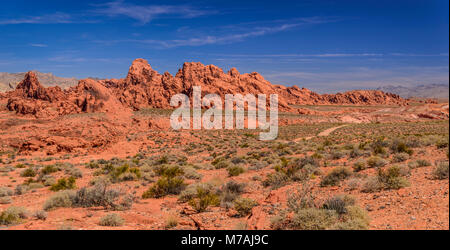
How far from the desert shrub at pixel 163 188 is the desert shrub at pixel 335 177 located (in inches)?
239

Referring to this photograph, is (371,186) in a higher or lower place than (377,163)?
lower

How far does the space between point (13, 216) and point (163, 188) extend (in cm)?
514

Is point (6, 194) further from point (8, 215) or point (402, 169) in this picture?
point (402, 169)

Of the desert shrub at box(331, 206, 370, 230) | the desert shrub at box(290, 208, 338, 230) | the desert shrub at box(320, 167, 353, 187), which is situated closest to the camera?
the desert shrub at box(331, 206, 370, 230)

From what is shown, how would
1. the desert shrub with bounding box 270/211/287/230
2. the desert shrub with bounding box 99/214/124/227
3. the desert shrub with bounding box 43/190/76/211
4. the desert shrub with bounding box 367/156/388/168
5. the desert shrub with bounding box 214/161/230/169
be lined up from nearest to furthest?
the desert shrub with bounding box 270/211/287/230 < the desert shrub with bounding box 99/214/124/227 < the desert shrub with bounding box 43/190/76/211 < the desert shrub with bounding box 367/156/388/168 < the desert shrub with bounding box 214/161/230/169

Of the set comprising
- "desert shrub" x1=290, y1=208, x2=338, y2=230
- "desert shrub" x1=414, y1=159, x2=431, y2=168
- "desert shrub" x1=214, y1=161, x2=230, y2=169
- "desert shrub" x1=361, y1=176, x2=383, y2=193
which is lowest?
"desert shrub" x1=214, y1=161, x2=230, y2=169

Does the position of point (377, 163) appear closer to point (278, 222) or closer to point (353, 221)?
point (353, 221)

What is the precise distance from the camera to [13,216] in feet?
24.0

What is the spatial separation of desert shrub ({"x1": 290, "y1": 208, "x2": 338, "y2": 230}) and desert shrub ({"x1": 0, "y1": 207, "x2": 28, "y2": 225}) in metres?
7.48

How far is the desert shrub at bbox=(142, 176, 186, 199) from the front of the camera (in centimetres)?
1099

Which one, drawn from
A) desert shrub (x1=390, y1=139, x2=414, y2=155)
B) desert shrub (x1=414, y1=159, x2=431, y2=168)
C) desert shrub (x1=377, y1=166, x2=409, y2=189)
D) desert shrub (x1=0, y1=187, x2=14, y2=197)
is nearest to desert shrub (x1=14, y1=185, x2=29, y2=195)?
desert shrub (x1=0, y1=187, x2=14, y2=197)

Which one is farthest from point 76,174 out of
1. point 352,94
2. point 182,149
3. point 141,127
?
point 352,94

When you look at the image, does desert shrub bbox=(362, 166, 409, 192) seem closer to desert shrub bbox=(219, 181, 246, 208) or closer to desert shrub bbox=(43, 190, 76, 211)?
desert shrub bbox=(219, 181, 246, 208)

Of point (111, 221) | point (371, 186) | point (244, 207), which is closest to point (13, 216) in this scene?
point (111, 221)
